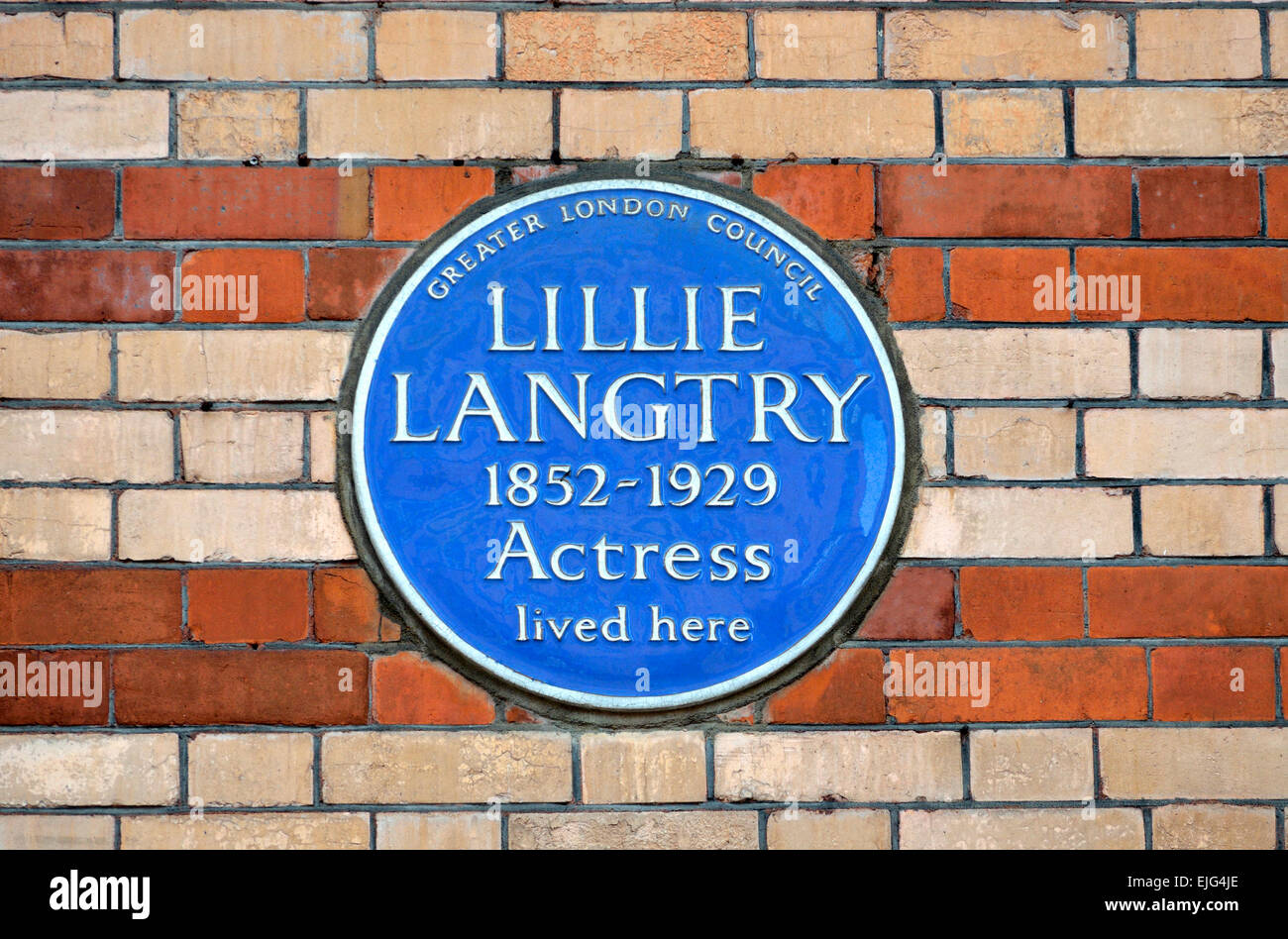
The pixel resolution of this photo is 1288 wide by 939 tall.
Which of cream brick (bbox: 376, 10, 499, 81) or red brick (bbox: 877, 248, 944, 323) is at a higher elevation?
cream brick (bbox: 376, 10, 499, 81)

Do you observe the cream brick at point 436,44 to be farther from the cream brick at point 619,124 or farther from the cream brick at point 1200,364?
the cream brick at point 1200,364

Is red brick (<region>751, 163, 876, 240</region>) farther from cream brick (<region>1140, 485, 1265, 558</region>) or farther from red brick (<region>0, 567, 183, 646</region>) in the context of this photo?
red brick (<region>0, 567, 183, 646</region>)

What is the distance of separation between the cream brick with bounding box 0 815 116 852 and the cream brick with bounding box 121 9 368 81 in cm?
126

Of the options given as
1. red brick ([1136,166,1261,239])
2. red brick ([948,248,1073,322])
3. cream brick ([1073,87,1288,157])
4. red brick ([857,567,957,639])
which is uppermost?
cream brick ([1073,87,1288,157])

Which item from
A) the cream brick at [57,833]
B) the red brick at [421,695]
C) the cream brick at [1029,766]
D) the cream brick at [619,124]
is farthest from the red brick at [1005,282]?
the cream brick at [57,833]

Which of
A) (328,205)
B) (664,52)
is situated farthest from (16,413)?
(664,52)

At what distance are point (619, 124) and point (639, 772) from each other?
1.10m

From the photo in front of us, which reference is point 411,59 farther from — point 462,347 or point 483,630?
point 483,630

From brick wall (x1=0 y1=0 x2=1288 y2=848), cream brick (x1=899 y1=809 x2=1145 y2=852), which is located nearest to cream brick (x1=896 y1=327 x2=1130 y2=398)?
brick wall (x1=0 y1=0 x2=1288 y2=848)

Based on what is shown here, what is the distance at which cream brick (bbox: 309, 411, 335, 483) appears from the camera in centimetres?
204

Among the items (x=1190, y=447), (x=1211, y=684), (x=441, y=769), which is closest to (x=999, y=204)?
(x=1190, y=447)

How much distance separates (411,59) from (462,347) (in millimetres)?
507

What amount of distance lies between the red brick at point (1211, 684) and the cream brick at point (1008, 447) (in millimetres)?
365

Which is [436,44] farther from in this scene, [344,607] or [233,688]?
[233,688]
